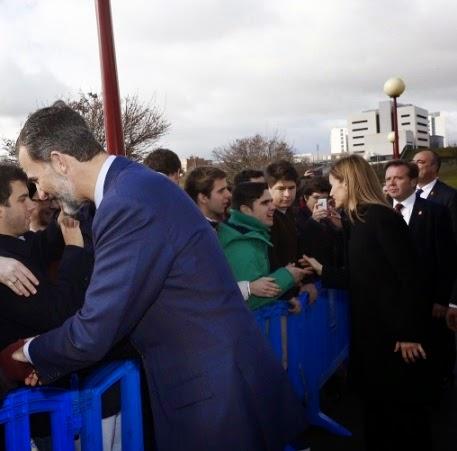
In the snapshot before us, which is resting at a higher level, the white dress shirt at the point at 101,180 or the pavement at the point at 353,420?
the white dress shirt at the point at 101,180

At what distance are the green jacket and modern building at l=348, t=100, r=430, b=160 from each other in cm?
11377

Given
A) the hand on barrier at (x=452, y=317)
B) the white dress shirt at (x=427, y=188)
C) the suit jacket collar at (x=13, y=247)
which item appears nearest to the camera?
the suit jacket collar at (x=13, y=247)

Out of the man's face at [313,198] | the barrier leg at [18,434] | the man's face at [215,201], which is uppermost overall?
the man's face at [215,201]

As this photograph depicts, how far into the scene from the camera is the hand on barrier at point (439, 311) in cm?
474

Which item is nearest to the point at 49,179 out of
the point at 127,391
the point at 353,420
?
the point at 127,391

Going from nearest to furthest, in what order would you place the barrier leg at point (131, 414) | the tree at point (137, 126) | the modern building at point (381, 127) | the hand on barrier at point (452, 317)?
the barrier leg at point (131, 414) < the hand on barrier at point (452, 317) < the tree at point (137, 126) < the modern building at point (381, 127)

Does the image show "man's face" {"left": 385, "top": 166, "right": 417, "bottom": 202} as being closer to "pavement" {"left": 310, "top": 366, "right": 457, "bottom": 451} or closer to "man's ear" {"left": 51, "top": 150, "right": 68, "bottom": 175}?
"pavement" {"left": 310, "top": 366, "right": 457, "bottom": 451}

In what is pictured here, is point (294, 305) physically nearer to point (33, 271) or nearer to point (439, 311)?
point (439, 311)

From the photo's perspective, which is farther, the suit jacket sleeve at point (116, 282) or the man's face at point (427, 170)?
the man's face at point (427, 170)

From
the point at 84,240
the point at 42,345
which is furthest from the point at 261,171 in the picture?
the point at 42,345

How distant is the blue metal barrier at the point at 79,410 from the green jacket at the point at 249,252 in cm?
144

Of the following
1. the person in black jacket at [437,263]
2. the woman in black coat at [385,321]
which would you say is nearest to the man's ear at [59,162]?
the woman in black coat at [385,321]

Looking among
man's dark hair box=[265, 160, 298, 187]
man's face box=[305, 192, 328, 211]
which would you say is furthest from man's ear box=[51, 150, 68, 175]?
man's face box=[305, 192, 328, 211]

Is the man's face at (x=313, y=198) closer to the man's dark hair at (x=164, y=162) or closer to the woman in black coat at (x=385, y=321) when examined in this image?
the man's dark hair at (x=164, y=162)
